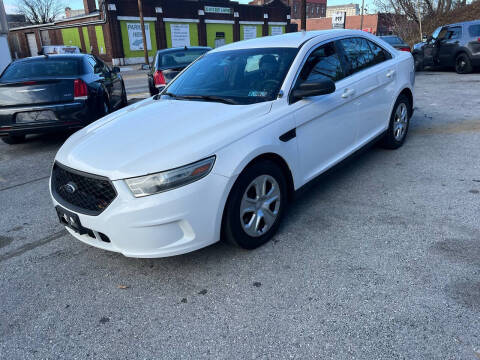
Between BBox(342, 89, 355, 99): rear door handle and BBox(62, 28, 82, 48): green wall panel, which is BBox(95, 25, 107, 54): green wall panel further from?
BBox(342, 89, 355, 99): rear door handle

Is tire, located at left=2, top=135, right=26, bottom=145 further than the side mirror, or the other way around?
tire, located at left=2, top=135, right=26, bottom=145

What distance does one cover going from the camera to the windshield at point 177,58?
9.76 meters

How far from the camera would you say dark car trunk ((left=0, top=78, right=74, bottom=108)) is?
238 inches

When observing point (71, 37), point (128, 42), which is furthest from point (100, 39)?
point (71, 37)

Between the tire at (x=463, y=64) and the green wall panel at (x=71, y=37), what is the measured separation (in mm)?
38280

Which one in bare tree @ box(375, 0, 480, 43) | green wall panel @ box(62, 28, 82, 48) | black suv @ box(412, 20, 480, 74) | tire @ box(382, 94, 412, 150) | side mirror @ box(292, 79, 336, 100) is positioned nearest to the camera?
side mirror @ box(292, 79, 336, 100)

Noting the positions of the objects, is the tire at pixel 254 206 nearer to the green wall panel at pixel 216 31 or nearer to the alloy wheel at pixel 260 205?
the alloy wheel at pixel 260 205

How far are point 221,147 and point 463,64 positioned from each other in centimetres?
1411

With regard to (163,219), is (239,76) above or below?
above

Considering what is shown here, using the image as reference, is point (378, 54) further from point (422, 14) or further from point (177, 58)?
point (422, 14)

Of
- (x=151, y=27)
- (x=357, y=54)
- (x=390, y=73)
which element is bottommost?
(x=390, y=73)

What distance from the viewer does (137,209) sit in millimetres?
2557

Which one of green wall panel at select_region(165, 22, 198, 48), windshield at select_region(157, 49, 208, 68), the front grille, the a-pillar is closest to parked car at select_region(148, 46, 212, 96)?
windshield at select_region(157, 49, 208, 68)

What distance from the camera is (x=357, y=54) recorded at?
14.6ft
